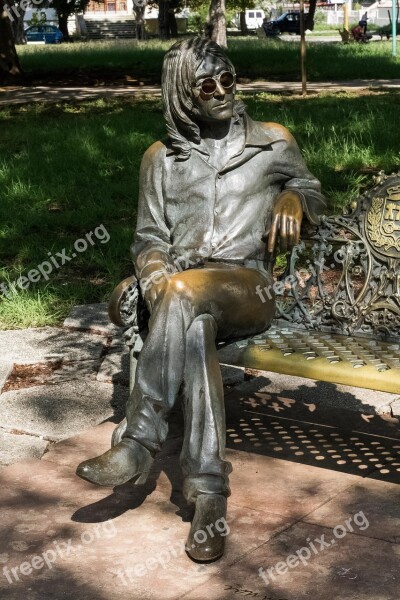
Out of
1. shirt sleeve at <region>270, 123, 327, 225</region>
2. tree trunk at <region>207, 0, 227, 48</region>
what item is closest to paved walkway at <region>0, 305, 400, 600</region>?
shirt sleeve at <region>270, 123, 327, 225</region>

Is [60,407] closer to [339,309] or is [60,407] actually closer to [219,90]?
[339,309]

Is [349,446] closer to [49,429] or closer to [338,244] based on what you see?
[338,244]

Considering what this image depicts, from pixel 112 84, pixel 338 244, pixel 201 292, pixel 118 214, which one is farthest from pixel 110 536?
Answer: pixel 112 84

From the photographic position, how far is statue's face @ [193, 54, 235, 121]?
453 cm

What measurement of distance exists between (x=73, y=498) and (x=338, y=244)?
5.26 feet

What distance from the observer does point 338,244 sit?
16.5 ft

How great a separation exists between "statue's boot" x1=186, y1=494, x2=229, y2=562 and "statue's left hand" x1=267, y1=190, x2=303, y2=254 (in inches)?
44.0

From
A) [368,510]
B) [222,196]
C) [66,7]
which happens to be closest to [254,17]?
Answer: [66,7]

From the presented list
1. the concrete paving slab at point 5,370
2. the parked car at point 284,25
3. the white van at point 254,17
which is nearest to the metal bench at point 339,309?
the concrete paving slab at point 5,370

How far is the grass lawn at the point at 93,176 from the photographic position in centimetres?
779

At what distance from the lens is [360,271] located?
4.99 m

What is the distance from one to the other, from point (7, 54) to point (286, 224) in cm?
1615

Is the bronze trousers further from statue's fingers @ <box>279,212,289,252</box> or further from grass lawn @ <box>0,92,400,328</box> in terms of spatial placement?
grass lawn @ <box>0,92,400,328</box>

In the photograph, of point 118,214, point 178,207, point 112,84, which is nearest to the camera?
point 178,207
